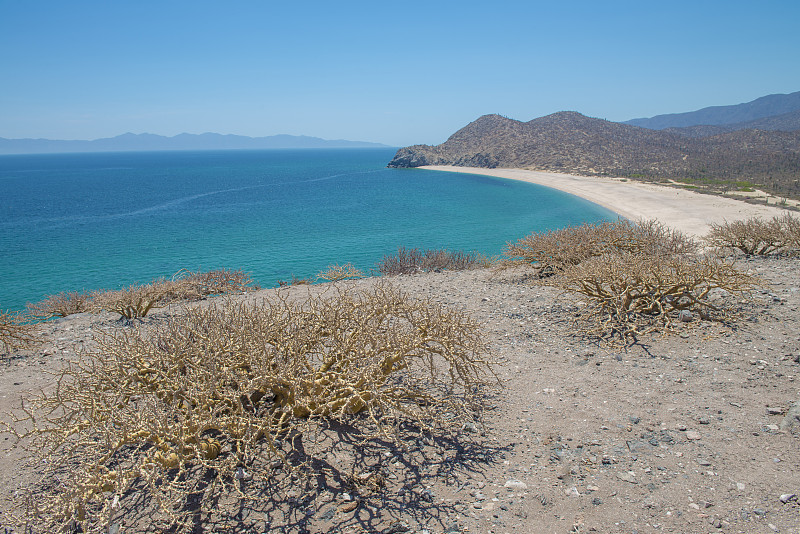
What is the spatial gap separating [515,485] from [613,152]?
84907 mm

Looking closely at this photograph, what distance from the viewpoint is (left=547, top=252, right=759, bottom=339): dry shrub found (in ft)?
24.6

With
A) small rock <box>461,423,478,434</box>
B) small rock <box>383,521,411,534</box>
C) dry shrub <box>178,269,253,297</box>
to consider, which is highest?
small rock <box>383,521,411,534</box>

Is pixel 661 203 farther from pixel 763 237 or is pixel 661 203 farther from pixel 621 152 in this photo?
pixel 621 152

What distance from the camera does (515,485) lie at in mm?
4160

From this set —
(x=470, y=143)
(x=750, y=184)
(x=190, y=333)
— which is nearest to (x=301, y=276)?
(x=190, y=333)

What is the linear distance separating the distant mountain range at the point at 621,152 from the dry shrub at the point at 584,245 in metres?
36.2

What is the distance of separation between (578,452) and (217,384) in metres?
3.52

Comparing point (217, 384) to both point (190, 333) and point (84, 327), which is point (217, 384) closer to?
point (190, 333)

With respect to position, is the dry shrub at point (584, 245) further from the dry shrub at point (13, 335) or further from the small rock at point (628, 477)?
the dry shrub at point (13, 335)

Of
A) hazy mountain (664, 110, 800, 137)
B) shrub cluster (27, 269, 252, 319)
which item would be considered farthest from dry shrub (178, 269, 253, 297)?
hazy mountain (664, 110, 800, 137)

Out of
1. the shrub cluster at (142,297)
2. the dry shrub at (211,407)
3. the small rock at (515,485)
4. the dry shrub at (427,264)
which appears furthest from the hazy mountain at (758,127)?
the dry shrub at (211,407)

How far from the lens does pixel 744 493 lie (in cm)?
385

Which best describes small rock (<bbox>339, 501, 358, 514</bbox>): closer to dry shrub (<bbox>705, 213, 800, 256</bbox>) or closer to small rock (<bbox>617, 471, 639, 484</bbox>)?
small rock (<bbox>617, 471, 639, 484</bbox>)

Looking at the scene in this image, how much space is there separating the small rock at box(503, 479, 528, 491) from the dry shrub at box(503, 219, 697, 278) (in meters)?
7.28
